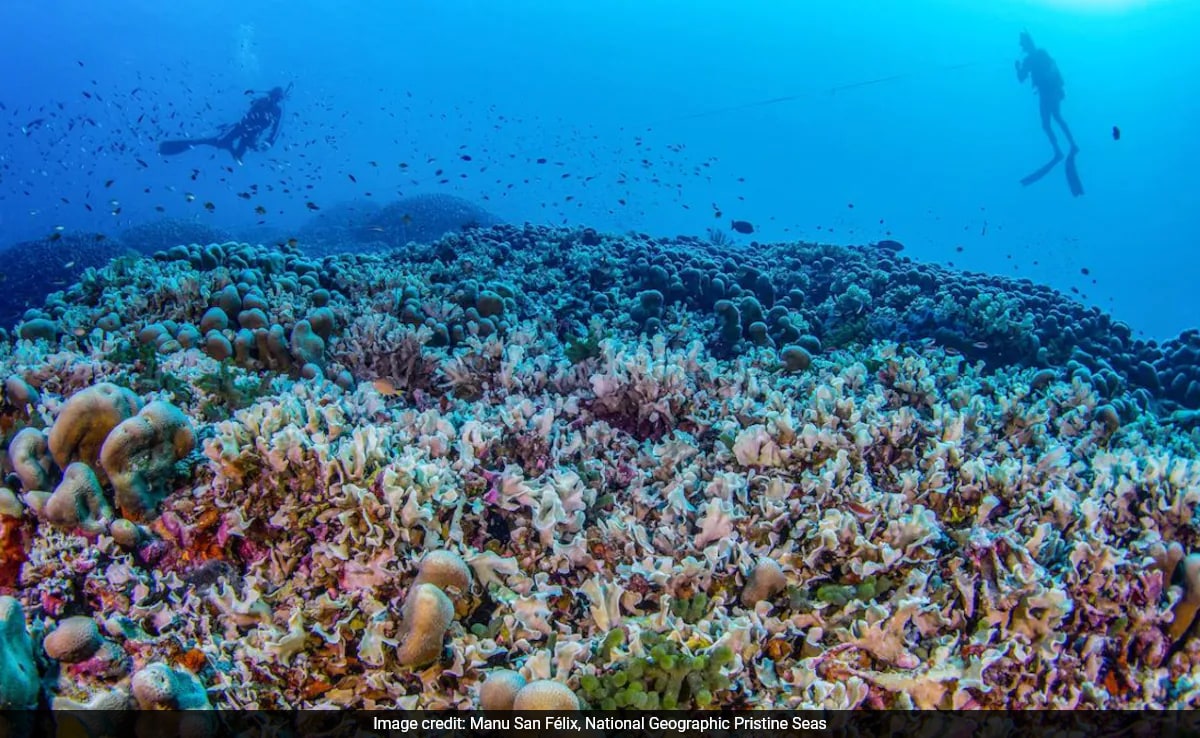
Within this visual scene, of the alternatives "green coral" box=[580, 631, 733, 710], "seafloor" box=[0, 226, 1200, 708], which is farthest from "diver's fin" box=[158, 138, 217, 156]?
"green coral" box=[580, 631, 733, 710]

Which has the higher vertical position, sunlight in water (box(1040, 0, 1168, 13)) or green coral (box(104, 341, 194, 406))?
sunlight in water (box(1040, 0, 1168, 13))

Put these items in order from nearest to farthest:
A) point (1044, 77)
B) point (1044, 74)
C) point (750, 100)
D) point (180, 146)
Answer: point (180, 146)
point (1044, 74)
point (1044, 77)
point (750, 100)

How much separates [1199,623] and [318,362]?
656cm

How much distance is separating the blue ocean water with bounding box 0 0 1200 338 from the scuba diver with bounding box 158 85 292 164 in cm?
9636

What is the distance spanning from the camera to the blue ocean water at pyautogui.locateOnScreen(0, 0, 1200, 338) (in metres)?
130

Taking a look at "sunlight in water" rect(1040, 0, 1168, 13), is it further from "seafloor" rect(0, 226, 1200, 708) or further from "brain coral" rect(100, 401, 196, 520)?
"brain coral" rect(100, 401, 196, 520)

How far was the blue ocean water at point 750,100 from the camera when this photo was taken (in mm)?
130000

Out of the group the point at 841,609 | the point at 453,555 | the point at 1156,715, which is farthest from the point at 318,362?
the point at 1156,715

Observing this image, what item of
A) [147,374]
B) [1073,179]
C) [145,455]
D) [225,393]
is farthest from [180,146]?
[1073,179]

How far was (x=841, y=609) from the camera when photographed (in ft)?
9.20

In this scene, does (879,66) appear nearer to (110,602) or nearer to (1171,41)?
(1171,41)

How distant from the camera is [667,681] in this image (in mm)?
2365

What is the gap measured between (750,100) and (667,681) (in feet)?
607

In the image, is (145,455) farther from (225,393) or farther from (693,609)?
(693,609)
